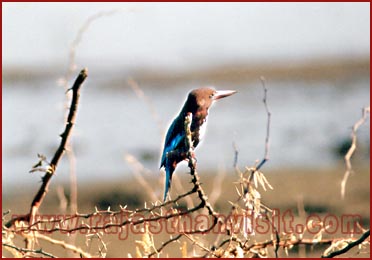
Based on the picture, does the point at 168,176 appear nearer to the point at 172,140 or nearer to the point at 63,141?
the point at 172,140

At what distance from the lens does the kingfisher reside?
3.04 m

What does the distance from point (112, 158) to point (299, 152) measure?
2012 millimetres

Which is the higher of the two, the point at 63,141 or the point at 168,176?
the point at 63,141

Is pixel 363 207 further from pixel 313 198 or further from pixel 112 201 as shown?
pixel 112 201

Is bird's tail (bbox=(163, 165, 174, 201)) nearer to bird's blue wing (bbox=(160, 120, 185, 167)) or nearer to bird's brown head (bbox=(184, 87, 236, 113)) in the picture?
bird's blue wing (bbox=(160, 120, 185, 167))

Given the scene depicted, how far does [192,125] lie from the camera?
3.08 m

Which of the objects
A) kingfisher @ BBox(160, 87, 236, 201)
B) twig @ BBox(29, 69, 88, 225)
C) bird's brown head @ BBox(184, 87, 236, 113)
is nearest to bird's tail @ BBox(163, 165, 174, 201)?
kingfisher @ BBox(160, 87, 236, 201)

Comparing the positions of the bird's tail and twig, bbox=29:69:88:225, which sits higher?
twig, bbox=29:69:88:225

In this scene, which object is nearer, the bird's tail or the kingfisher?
the kingfisher

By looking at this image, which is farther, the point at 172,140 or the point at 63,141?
the point at 63,141

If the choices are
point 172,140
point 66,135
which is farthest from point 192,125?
point 66,135

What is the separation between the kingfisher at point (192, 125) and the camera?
3037 millimetres

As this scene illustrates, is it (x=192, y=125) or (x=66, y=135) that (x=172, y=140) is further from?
(x=66, y=135)

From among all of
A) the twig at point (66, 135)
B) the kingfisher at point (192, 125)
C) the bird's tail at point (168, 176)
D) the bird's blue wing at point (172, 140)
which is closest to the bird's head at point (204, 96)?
the kingfisher at point (192, 125)
